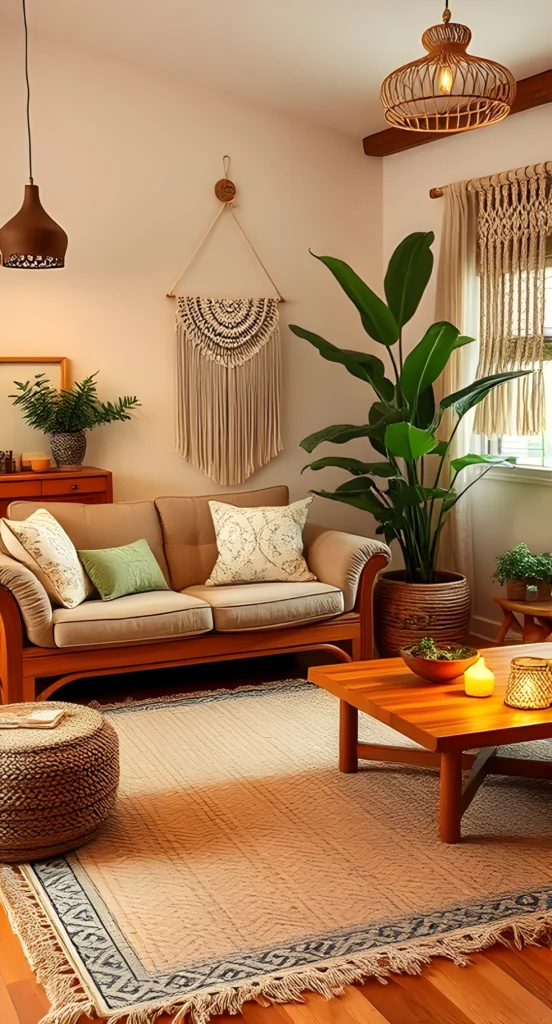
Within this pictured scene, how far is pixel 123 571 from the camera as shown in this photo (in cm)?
466

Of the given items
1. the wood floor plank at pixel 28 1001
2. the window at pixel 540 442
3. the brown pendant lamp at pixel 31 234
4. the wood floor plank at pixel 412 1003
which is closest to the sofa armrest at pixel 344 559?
the window at pixel 540 442

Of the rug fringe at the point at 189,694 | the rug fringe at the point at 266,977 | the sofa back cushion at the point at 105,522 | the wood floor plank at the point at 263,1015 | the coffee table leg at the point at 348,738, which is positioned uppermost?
the sofa back cushion at the point at 105,522

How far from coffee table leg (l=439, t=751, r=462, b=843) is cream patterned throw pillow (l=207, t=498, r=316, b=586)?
6.58 ft

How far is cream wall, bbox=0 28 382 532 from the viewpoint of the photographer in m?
5.30

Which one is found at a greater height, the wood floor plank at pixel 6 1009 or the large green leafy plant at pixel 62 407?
the large green leafy plant at pixel 62 407

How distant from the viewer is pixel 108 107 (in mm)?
5406

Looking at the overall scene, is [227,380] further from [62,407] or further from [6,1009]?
[6,1009]

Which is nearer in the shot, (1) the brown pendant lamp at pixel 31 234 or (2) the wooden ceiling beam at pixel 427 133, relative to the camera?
(1) the brown pendant lamp at pixel 31 234

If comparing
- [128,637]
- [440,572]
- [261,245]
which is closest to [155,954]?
[128,637]

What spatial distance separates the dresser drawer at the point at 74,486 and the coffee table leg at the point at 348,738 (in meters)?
2.04

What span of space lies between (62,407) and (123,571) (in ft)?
3.40

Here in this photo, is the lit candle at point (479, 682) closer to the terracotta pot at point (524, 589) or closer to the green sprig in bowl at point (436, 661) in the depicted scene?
the green sprig in bowl at point (436, 661)

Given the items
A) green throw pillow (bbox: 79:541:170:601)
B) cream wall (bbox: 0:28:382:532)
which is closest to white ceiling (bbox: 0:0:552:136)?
cream wall (bbox: 0:28:382:532)

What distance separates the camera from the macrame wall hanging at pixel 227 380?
5680mm
